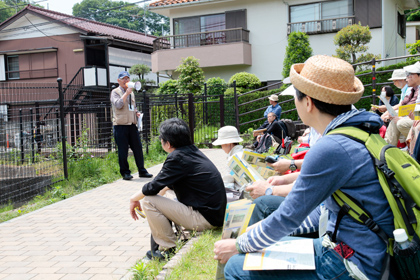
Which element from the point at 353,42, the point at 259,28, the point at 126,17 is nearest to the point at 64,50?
the point at 259,28

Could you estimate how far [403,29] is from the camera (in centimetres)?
2402

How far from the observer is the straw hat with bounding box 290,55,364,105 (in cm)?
207

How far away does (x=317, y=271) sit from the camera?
208cm

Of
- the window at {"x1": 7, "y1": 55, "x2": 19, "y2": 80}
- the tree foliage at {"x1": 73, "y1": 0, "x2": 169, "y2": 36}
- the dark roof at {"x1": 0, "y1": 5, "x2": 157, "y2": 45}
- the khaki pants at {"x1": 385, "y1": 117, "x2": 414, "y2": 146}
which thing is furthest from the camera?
the tree foliage at {"x1": 73, "y1": 0, "x2": 169, "y2": 36}

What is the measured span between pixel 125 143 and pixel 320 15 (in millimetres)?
15946

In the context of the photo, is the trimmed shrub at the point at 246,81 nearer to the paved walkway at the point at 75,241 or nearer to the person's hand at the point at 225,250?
the paved walkway at the point at 75,241

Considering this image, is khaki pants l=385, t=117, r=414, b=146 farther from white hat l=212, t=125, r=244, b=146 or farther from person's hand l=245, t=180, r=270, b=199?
person's hand l=245, t=180, r=270, b=199

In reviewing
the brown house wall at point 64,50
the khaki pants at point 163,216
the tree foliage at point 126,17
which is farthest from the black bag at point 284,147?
the tree foliage at point 126,17

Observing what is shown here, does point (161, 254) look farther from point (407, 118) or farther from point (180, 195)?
point (407, 118)

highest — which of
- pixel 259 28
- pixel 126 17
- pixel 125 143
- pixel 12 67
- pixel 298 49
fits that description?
pixel 126 17

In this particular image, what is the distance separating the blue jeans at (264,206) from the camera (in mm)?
3072

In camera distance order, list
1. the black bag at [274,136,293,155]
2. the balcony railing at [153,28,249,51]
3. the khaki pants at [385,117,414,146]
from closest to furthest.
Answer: the khaki pants at [385,117,414,146], the black bag at [274,136,293,155], the balcony railing at [153,28,249,51]

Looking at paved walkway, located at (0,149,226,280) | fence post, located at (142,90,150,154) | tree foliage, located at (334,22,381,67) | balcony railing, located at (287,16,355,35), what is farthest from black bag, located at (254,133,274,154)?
balcony railing, located at (287,16,355,35)

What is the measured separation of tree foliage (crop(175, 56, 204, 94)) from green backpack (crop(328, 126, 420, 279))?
1843cm
